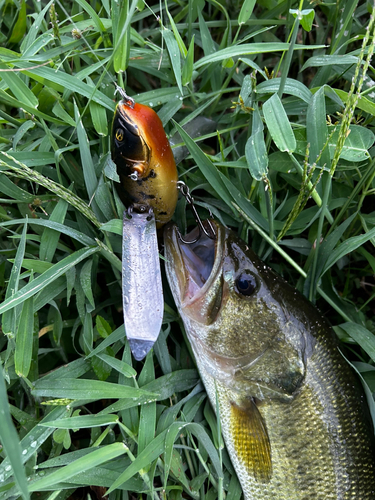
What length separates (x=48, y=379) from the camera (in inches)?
78.6

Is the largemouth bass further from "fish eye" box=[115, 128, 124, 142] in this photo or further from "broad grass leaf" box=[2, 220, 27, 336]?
"broad grass leaf" box=[2, 220, 27, 336]

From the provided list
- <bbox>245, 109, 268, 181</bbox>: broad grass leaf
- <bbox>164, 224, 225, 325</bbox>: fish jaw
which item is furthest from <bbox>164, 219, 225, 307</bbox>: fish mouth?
<bbox>245, 109, 268, 181</bbox>: broad grass leaf

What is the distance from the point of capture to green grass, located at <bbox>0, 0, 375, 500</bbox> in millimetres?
1875

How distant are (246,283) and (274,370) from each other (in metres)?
0.46

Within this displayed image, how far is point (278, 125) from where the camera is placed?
71.7 inches

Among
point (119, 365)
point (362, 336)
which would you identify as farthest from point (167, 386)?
point (362, 336)

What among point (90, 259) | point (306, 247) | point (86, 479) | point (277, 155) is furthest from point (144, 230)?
point (86, 479)

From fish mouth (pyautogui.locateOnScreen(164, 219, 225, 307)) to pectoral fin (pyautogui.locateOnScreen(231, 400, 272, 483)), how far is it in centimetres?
67

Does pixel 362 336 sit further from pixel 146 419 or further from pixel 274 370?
pixel 146 419

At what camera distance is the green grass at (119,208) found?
73.8 inches

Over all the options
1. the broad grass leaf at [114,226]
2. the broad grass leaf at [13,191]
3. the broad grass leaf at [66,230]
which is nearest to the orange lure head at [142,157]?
the broad grass leaf at [114,226]

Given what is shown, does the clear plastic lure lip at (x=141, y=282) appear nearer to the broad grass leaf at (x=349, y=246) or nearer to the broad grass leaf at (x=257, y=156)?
the broad grass leaf at (x=257, y=156)

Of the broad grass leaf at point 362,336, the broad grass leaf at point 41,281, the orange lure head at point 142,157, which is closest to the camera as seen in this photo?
the orange lure head at point 142,157

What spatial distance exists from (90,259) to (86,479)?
106 cm
